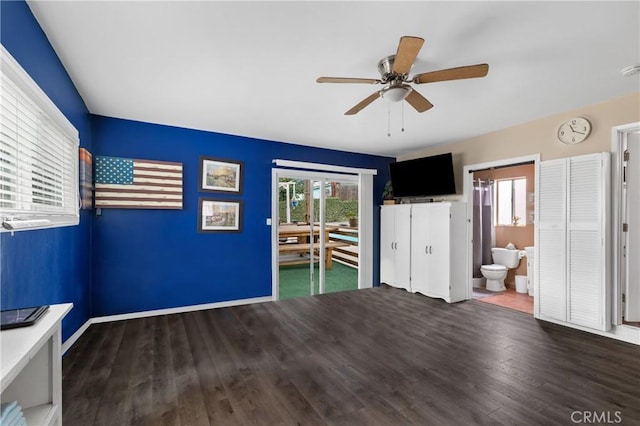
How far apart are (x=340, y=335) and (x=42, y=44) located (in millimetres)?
3473

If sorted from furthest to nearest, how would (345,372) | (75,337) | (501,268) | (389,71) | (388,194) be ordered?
(388,194) → (501,268) → (75,337) → (345,372) → (389,71)

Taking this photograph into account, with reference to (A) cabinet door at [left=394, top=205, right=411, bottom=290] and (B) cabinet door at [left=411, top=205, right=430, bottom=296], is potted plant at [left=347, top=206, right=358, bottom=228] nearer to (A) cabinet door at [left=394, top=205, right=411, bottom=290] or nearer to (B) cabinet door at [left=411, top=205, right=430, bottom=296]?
(A) cabinet door at [left=394, top=205, right=411, bottom=290]

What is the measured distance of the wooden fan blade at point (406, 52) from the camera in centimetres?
170

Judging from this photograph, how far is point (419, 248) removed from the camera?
4.90 meters

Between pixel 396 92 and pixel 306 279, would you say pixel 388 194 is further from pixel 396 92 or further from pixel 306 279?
pixel 396 92

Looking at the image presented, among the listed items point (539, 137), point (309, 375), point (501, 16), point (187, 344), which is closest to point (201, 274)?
point (187, 344)

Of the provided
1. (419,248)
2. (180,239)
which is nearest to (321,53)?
(180,239)

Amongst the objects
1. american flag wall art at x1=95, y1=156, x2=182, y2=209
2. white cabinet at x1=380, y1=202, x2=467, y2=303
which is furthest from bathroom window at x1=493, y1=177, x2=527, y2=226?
american flag wall art at x1=95, y1=156, x2=182, y2=209

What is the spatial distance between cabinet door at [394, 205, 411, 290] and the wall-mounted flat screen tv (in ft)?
1.08

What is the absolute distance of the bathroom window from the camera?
533cm

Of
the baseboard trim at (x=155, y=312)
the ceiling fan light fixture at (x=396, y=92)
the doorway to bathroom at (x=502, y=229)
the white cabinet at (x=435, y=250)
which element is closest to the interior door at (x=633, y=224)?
the doorway to bathroom at (x=502, y=229)

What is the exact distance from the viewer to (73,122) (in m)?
2.86

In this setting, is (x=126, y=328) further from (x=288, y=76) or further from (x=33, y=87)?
(x=288, y=76)

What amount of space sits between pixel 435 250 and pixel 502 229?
193 cm
